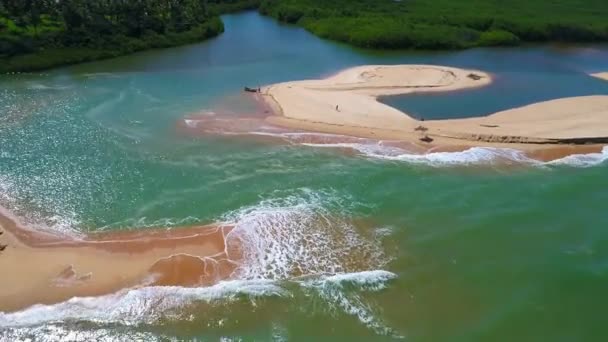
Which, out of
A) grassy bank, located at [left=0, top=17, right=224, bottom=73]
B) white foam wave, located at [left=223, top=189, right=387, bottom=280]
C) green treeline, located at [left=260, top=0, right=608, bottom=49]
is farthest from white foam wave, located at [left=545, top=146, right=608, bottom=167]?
grassy bank, located at [left=0, top=17, right=224, bottom=73]

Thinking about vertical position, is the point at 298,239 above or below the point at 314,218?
below

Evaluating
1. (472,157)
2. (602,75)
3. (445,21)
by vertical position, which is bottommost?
(472,157)

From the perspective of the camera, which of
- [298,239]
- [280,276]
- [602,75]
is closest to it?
[280,276]

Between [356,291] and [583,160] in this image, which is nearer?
[356,291]

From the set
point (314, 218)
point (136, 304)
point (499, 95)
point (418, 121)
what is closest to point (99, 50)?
point (418, 121)

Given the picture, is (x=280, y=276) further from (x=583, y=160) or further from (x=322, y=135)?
(x=583, y=160)

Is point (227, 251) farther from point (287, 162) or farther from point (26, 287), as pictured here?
point (287, 162)
